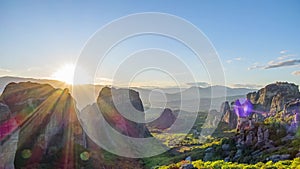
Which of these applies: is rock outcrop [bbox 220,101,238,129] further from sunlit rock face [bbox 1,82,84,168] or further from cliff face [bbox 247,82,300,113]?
sunlit rock face [bbox 1,82,84,168]

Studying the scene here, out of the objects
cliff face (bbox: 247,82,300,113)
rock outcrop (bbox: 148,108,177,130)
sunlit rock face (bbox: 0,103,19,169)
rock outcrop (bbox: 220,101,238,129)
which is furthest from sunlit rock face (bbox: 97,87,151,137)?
rock outcrop (bbox: 148,108,177,130)

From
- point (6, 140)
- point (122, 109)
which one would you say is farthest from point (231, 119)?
point (6, 140)

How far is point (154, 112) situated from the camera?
530 feet

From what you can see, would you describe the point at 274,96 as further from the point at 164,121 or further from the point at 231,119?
the point at 164,121

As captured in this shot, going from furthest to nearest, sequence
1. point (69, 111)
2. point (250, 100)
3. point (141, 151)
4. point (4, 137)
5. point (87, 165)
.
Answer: point (250, 100)
point (141, 151)
point (69, 111)
point (87, 165)
point (4, 137)

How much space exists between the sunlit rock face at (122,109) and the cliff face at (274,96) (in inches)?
1719

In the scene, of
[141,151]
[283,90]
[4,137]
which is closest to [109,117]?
[141,151]

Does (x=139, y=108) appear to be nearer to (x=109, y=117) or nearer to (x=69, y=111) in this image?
(x=109, y=117)

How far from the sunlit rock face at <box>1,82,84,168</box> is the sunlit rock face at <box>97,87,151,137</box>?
26472 mm

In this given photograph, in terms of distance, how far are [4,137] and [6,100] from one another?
16588 millimetres

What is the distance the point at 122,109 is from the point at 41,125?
40936 mm

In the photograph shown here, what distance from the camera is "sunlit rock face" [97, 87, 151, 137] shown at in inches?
3093

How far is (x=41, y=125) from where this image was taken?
145 ft

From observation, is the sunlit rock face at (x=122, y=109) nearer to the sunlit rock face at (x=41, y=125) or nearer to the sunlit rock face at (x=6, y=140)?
the sunlit rock face at (x=41, y=125)
